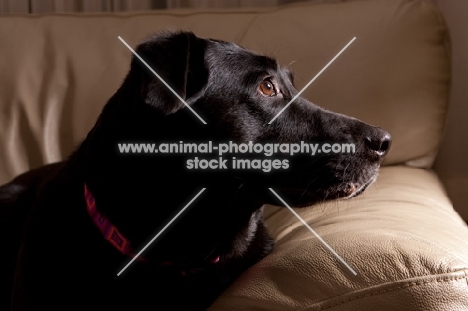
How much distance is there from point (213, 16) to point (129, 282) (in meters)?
0.88

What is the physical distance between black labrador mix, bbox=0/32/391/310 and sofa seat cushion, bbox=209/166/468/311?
0.36 ft

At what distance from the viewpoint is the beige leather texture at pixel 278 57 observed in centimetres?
148

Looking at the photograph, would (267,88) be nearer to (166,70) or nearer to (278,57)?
(166,70)

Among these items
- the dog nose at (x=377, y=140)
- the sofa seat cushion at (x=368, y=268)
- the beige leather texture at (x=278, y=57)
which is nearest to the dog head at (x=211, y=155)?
the dog nose at (x=377, y=140)

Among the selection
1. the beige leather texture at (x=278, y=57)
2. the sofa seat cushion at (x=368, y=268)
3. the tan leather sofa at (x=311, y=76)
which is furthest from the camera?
the beige leather texture at (x=278, y=57)

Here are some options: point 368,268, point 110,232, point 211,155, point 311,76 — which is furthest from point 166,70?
point 311,76

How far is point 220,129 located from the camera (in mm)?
1015

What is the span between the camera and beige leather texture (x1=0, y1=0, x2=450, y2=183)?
4.85ft

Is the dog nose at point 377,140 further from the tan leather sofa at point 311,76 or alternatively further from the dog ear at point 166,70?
the dog ear at point 166,70

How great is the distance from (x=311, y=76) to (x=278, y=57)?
106 millimetres

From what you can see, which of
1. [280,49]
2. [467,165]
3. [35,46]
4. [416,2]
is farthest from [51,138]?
[467,165]

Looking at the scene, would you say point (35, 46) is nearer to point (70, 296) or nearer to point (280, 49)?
point (280, 49)

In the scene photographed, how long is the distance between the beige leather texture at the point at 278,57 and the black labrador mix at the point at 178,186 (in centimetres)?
43

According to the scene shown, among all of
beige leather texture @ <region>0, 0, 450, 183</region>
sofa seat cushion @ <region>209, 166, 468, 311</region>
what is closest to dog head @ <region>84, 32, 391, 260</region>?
sofa seat cushion @ <region>209, 166, 468, 311</region>
